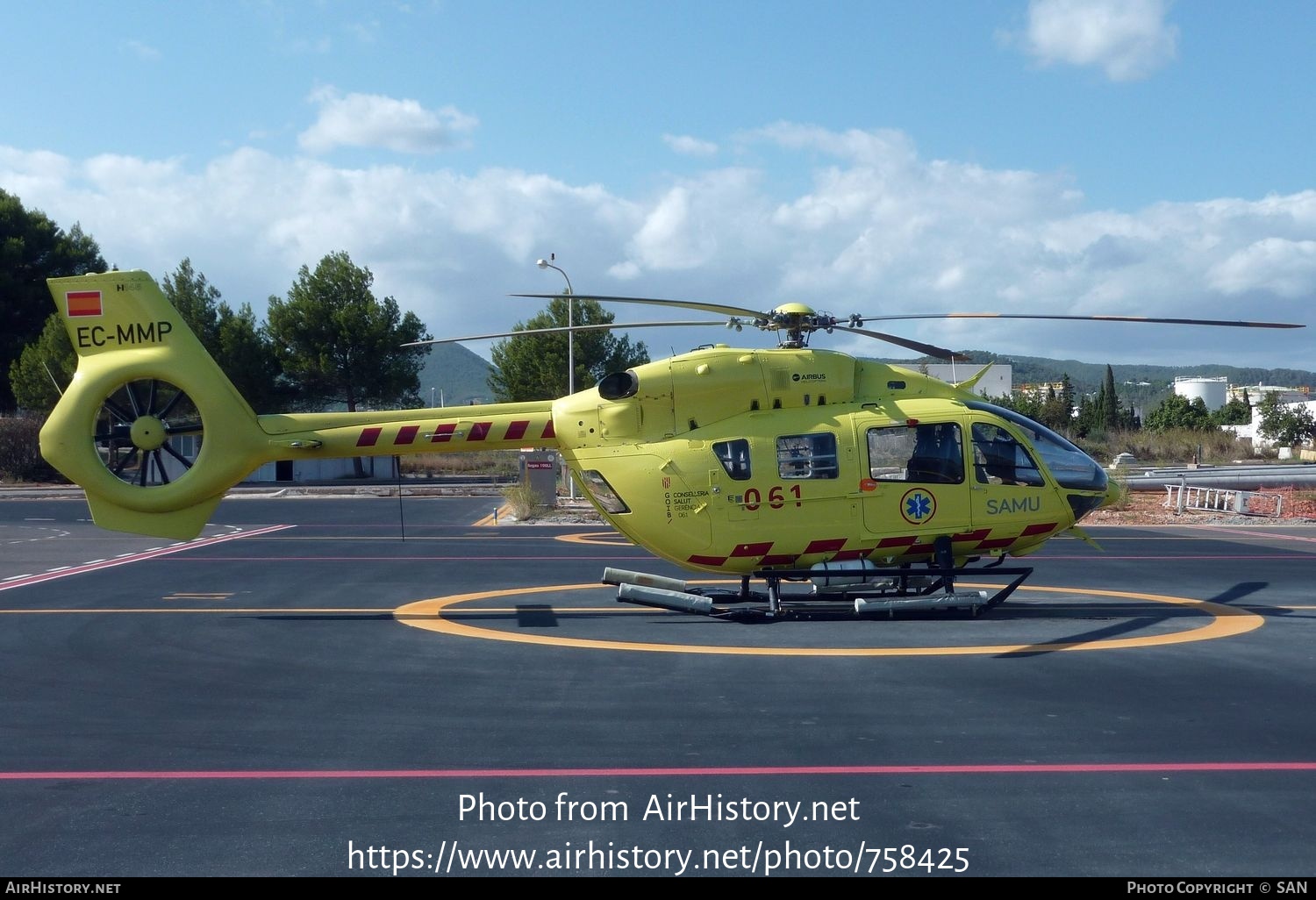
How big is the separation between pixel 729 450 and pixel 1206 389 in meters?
168

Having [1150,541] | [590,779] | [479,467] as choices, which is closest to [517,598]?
[590,779]

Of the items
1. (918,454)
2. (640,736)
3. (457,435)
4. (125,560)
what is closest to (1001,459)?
(918,454)

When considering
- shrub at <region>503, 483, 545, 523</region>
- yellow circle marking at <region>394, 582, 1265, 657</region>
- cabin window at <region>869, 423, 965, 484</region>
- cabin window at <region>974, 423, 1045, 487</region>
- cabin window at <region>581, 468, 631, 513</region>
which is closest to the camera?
yellow circle marking at <region>394, 582, 1265, 657</region>

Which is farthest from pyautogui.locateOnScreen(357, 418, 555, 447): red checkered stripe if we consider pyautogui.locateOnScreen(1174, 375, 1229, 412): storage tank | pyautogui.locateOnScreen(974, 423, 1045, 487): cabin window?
pyautogui.locateOnScreen(1174, 375, 1229, 412): storage tank

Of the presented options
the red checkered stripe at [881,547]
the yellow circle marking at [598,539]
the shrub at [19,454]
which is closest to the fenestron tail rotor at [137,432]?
the red checkered stripe at [881,547]

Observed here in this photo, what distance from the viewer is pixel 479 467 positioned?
196 feet

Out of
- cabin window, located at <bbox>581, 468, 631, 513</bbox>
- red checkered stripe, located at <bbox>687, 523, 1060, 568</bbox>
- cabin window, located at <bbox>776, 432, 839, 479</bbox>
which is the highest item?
cabin window, located at <bbox>776, 432, 839, 479</bbox>

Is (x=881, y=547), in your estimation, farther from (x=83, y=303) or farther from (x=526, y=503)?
(x=526, y=503)

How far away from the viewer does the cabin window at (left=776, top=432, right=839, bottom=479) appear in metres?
13.0

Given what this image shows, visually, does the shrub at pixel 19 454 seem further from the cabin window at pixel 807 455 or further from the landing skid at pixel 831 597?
the cabin window at pixel 807 455

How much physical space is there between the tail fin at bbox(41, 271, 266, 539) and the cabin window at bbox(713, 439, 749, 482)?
624cm

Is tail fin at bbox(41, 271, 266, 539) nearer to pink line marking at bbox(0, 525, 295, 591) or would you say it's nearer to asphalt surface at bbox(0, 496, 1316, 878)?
asphalt surface at bbox(0, 496, 1316, 878)

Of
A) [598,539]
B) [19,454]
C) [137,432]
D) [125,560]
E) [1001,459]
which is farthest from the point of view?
[19,454]

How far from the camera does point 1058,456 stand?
1371 centimetres
